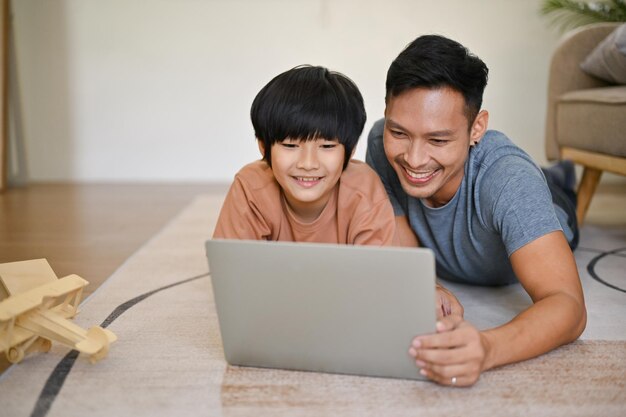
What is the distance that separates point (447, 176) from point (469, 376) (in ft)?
1.41

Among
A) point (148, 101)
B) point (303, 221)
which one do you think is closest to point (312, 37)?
point (148, 101)

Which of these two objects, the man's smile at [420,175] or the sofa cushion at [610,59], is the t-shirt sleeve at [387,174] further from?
the sofa cushion at [610,59]

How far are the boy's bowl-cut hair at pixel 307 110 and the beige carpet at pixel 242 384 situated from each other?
0.41m

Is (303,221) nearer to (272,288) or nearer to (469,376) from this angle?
(272,288)

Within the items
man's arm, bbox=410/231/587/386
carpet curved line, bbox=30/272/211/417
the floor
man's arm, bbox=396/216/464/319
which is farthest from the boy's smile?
the floor

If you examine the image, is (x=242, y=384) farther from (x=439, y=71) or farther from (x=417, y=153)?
(x=439, y=71)

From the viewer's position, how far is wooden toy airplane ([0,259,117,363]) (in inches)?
38.3

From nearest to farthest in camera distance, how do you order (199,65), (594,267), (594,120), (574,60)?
(594,267) → (594,120) → (574,60) → (199,65)

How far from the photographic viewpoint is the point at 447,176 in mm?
1221

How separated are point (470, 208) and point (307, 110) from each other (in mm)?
398

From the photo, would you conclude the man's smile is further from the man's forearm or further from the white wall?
the white wall

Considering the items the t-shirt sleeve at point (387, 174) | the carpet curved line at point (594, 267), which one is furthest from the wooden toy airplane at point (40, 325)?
the carpet curved line at point (594, 267)

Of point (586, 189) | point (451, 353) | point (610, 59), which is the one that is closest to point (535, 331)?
point (451, 353)

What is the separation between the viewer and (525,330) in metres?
1.00
